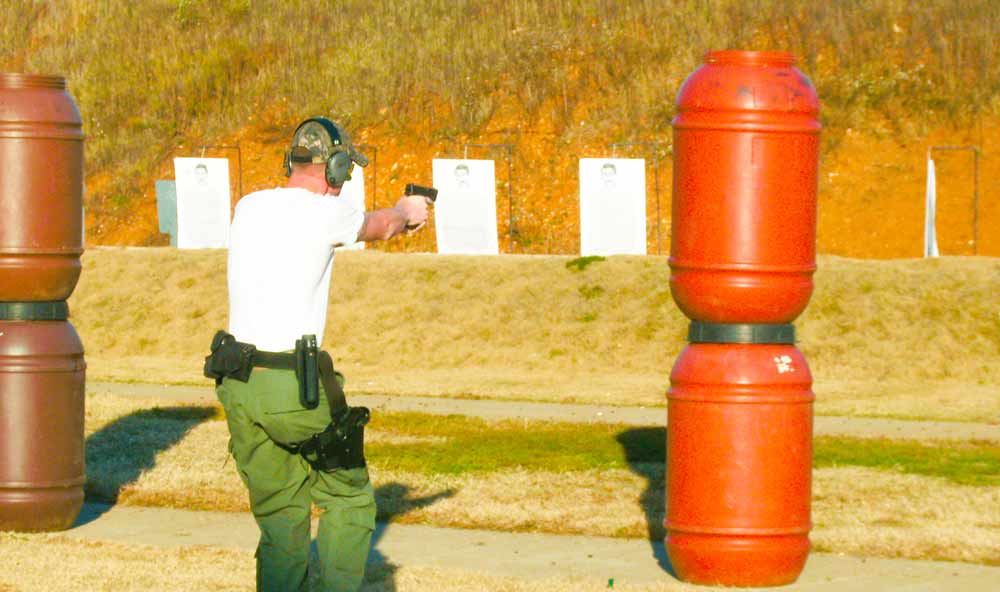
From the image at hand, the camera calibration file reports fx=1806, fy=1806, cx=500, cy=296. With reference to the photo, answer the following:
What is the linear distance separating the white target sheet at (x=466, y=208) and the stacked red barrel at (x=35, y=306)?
16130 mm

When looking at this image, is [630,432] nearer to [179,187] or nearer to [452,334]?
[452,334]

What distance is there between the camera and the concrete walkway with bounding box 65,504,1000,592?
8.66 m

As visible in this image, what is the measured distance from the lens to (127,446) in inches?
539

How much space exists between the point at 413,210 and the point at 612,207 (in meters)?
18.4

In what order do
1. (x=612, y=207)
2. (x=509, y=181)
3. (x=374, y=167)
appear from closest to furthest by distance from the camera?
1. (x=612, y=207)
2. (x=509, y=181)
3. (x=374, y=167)

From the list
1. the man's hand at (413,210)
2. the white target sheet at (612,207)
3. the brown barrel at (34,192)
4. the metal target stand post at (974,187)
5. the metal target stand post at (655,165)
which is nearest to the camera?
the man's hand at (413,210)

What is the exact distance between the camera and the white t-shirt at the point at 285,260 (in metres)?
6.76

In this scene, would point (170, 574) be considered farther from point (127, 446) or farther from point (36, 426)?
point (127, 446)

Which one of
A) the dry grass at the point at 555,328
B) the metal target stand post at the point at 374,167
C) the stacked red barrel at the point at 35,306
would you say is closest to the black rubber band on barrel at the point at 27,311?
the stacked red barrel at the point at 35,306

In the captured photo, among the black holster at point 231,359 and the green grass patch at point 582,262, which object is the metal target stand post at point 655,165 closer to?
the green grass patch at point 582,262

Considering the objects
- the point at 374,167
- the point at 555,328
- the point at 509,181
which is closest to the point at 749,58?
the point at 555,328

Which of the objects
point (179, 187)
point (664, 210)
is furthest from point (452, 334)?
point (664, 210)

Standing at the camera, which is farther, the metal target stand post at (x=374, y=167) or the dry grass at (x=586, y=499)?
the metal target stand post at (x=374, y=167)

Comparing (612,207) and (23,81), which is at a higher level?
(23,81)
